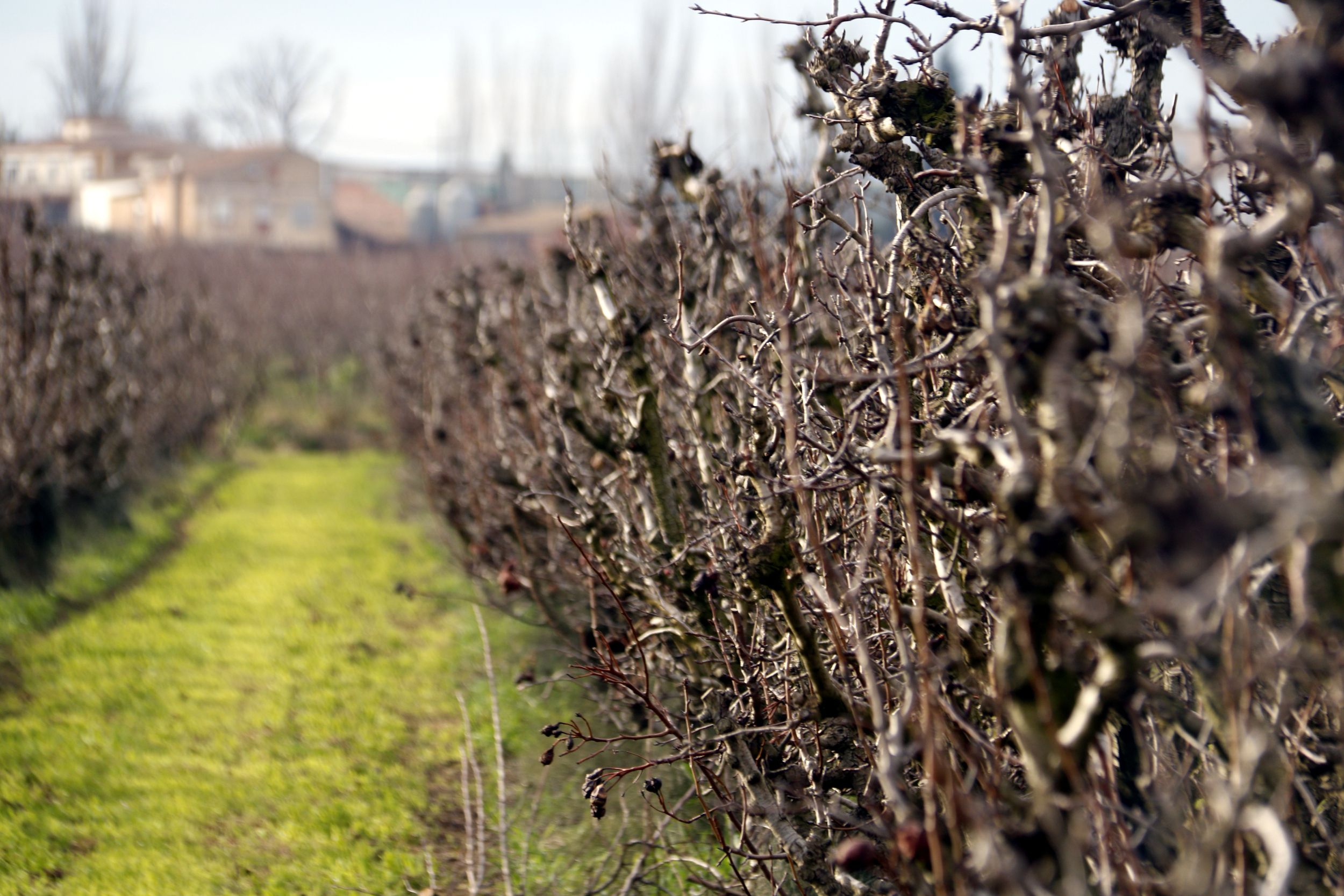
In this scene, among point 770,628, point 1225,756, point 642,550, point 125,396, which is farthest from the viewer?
point 125,396

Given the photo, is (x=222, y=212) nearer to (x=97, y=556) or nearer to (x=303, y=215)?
(x=303, y=215)

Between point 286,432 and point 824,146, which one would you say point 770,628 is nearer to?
point 824,146

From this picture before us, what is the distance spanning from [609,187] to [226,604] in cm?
473

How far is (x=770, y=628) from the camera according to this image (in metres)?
3.31

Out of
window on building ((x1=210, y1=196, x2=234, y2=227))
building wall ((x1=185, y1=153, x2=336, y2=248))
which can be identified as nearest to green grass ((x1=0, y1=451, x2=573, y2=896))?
building wall ((x1=185, y1=153, x2=336, y2=248))

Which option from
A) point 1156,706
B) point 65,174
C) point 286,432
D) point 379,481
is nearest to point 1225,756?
point 1156,706

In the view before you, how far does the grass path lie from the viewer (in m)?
4.28

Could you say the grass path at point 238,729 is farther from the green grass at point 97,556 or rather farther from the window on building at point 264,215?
the window on building at point 264,215

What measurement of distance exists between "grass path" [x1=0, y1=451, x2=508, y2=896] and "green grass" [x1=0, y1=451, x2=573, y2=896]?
1 cm

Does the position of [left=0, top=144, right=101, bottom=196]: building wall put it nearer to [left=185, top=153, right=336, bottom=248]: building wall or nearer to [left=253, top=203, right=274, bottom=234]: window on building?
[left=185, top=153, right=336, bottom=248]: building wall

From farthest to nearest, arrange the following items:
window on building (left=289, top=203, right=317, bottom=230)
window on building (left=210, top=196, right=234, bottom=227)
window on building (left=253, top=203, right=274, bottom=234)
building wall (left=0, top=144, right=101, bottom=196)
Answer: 1. building wall (left=0, top=144, right=101, bottom=196)
2. window on building (left=289, top=203, right=317, bottom=230)
3. window on building (left=253, top=203, right=274, bottom=234)
4. window on building (left=210, top=196, right=234, bottom=227)

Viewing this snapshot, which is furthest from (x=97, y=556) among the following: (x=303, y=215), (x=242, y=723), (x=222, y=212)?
(x=303, y=215)

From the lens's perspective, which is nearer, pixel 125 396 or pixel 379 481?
pixel 125 396

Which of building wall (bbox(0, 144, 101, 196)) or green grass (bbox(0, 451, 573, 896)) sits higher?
building wall (bbox(0, 144, 101, 196))
